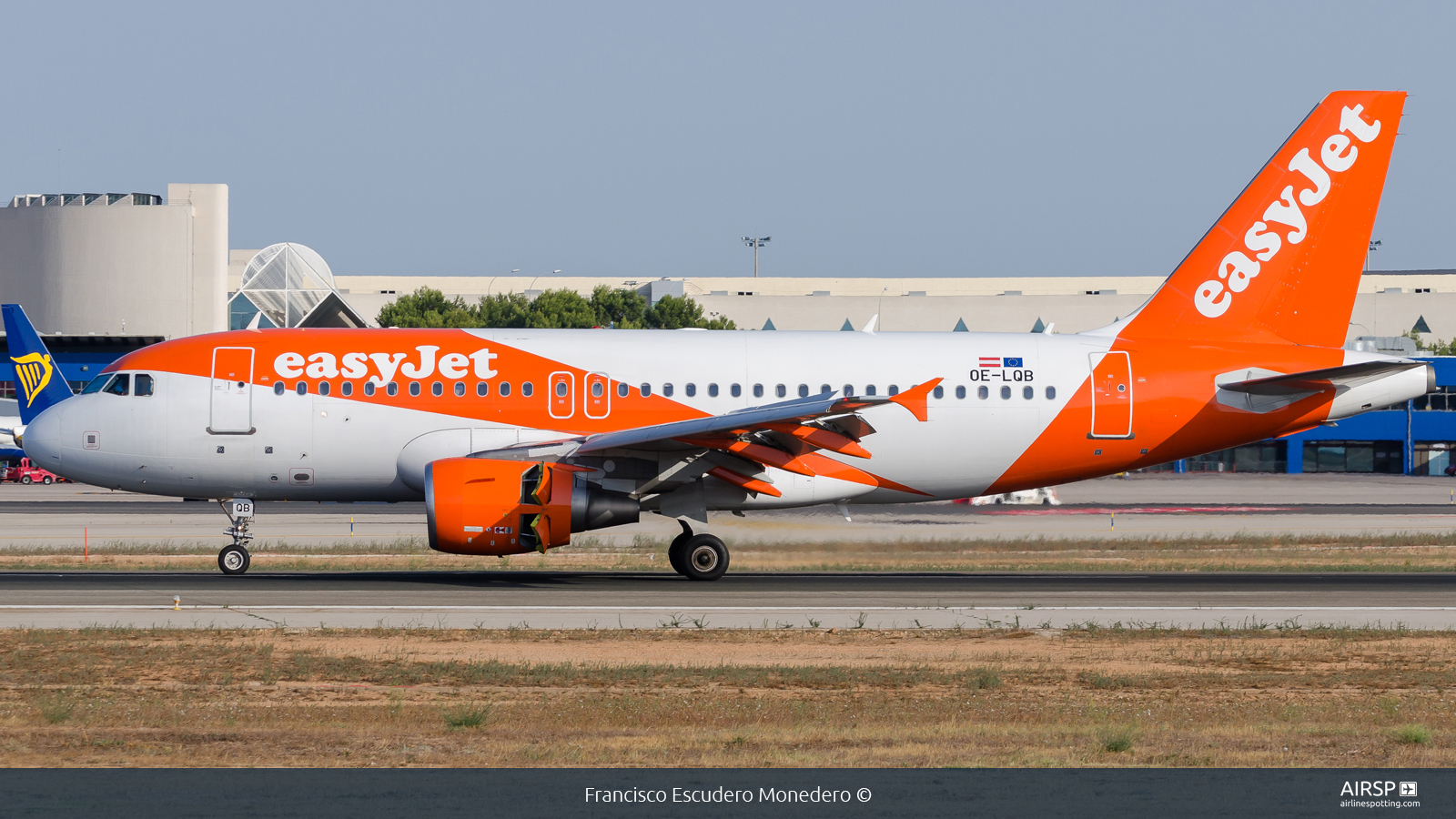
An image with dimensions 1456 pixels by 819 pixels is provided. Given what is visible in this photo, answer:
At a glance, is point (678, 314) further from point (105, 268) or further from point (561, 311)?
point (105, 268)

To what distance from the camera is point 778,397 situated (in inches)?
1066

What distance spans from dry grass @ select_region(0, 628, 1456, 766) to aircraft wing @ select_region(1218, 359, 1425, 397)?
8.62m

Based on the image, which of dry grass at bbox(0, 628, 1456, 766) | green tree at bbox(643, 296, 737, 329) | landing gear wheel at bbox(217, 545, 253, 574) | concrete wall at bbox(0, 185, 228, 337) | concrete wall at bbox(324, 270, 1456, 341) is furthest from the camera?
green tree at bbox(643, 296, 737, 329)

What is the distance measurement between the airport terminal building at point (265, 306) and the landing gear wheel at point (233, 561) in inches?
2521

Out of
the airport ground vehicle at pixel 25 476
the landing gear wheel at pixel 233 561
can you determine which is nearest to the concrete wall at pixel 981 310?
the airport ground vehicle at pixel 25 476

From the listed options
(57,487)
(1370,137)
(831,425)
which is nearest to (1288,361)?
(1370,137)

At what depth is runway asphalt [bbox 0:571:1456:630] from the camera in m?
20.3

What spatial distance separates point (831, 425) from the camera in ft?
83.1

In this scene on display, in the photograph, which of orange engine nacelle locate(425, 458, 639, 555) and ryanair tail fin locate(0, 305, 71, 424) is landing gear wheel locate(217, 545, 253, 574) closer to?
orange engine nacelle locate(425, 458, 639, 555)

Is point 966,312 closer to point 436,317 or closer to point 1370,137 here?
point 436,317

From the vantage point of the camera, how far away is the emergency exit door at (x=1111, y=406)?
2780 centimetres
